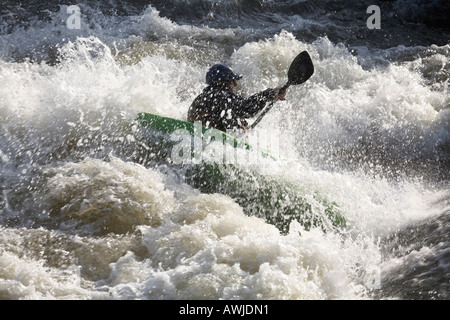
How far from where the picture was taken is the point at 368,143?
19.0ft

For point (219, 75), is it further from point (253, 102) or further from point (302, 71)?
point (302, 71)

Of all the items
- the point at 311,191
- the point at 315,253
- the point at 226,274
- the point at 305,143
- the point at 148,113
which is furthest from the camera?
the point at 305,143

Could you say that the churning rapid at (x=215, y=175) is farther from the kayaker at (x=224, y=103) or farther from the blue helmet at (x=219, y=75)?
the blue helmet at (x=219, y=75)

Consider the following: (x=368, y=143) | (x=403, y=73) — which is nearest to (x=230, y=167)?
(x=368, y=143)

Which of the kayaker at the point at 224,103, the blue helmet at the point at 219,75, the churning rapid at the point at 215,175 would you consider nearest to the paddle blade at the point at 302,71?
the kayaker at the point at 224,103

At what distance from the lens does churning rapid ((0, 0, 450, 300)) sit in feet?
9.44

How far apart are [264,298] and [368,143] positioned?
3715 mm

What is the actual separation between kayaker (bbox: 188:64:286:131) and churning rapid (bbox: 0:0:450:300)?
0.49m

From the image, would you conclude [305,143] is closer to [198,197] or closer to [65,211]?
[198,197]

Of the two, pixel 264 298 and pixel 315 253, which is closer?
pixel 264 298

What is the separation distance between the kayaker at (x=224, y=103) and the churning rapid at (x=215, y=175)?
49cm

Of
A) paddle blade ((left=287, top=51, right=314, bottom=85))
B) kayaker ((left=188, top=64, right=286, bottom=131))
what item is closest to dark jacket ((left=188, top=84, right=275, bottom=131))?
kayaker ((left=188, top=64, right=286, bottom=131))

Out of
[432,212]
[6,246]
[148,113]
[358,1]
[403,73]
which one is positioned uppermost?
[358,1]

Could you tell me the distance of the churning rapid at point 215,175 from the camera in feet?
9.44
